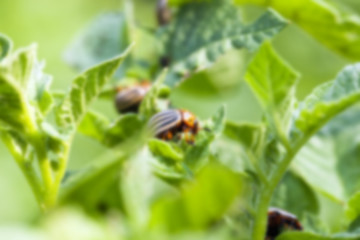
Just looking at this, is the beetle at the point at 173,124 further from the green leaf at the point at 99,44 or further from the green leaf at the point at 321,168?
the green leaf at the point at 99,44

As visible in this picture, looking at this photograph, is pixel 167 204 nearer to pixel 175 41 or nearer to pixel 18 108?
pixel 18 108

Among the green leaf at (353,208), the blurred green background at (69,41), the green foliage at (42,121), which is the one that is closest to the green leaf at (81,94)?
the green foliage at (42,121)

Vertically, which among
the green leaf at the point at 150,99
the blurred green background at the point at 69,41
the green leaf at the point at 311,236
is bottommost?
the blurred green background at the point at 69,41

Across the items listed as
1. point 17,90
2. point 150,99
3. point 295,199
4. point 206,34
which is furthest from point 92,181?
point 206,34

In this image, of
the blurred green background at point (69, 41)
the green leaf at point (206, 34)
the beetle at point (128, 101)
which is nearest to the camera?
the green leaf at point (206, 34)

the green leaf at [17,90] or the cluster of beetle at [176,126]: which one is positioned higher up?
the green leaf at [17,90]

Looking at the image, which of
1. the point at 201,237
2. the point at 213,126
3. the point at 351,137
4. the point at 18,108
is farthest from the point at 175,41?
the point at 201,237
